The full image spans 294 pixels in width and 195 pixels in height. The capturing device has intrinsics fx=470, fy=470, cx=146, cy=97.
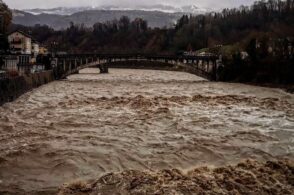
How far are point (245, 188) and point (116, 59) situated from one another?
8290cm

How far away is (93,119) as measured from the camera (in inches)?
1431

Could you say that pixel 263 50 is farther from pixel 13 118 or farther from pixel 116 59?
pixel 13 118

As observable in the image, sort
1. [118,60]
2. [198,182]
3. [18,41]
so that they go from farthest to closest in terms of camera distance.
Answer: [18,41] → [118,60] → [198,182]

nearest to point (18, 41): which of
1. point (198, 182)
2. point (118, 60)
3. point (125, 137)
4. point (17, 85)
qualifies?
point (118, 60)

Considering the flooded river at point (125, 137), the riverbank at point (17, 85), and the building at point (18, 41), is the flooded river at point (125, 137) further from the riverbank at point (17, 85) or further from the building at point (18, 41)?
the building at point (18, 41)

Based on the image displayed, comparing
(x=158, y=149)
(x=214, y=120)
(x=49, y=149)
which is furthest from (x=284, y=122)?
(x=49, y=149)

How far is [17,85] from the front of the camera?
54750 millimetres

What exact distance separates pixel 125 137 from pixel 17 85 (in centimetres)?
2961

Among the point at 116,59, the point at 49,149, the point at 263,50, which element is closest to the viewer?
the point at 49,149

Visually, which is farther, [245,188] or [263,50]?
[263,50]

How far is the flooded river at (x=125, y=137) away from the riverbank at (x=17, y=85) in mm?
1380

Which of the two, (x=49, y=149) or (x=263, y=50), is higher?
(x=263, y=50)

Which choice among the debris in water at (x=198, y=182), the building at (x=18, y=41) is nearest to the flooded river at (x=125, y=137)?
the debris in water at (x=198, y=182)

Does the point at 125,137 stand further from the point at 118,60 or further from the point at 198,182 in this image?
the point at 118,60
